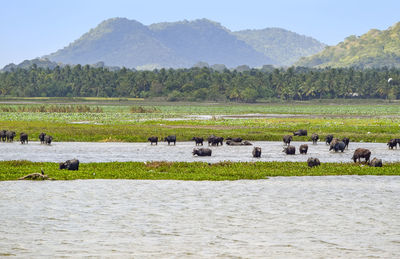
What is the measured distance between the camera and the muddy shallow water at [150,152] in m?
42.4

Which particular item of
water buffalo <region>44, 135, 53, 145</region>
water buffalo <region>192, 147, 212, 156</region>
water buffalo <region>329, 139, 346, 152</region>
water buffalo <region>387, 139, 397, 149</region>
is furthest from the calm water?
water buffalo <region>44, 135, 53, 145</region>

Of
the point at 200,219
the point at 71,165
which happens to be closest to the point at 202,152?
the point at 71,165

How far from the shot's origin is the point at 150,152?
157ft

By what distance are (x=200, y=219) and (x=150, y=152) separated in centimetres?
2732

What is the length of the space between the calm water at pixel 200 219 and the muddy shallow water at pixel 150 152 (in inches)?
503

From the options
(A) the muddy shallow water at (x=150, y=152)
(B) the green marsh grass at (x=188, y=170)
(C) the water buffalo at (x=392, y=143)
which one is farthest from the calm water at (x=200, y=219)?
(C) the water buffalo at (x=392, y=143)

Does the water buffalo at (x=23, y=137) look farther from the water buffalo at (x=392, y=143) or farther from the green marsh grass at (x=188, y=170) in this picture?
the water buffalo at (x=392, y=143)

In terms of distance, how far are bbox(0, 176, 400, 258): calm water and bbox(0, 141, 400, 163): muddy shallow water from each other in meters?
12.8

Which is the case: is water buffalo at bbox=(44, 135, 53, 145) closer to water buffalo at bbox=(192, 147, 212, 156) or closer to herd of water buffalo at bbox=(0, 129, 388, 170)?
herd of water buffalo at bbox=(0, 129, 388, 170)

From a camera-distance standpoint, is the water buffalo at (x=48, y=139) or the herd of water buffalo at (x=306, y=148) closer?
the herd of water buffalo at (x=306, y=148)

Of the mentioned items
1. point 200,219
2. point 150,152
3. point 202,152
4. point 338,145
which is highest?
point 338,145

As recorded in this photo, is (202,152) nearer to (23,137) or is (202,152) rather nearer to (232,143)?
(232,143)

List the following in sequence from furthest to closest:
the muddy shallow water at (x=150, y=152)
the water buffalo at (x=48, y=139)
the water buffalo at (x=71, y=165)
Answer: the water buffalo at (x=48, y=139) < the muddy shallow water at (x=150, y=152) < the water buffalo at (x=71, y=165)

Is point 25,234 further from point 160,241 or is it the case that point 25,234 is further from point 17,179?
point 17,179
